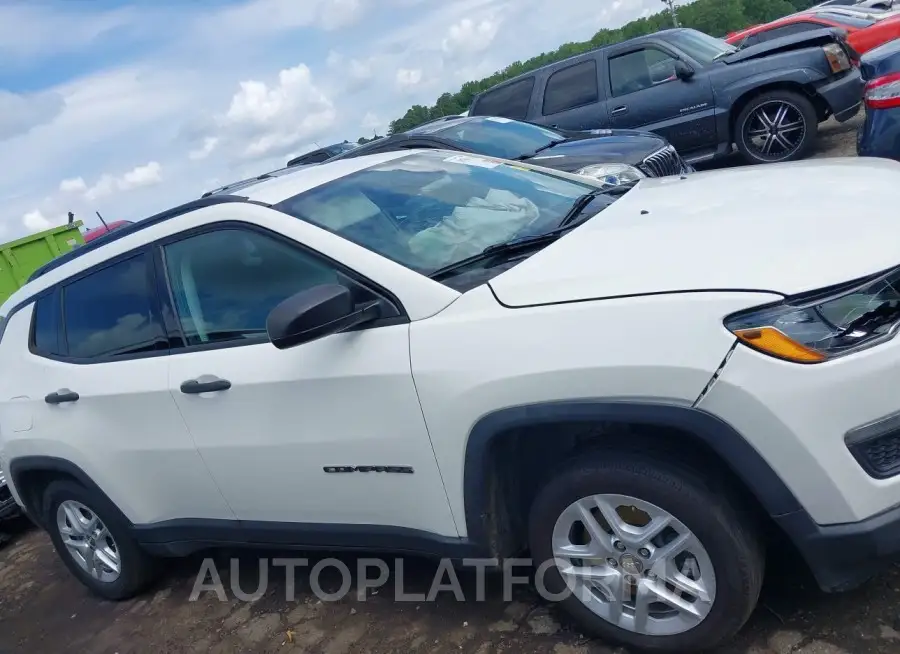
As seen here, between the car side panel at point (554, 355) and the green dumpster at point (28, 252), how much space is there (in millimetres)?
12607

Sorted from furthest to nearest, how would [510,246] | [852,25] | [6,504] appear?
[852,25] < [6,504] < [510,246]

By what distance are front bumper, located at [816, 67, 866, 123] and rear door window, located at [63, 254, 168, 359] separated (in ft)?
23.9

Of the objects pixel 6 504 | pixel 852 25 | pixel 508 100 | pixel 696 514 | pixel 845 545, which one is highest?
pixel 508 100

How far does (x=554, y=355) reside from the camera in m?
2.36

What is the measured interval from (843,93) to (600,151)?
3049 mm

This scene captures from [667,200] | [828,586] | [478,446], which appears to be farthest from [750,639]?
[667,200]

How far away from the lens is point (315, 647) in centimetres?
331

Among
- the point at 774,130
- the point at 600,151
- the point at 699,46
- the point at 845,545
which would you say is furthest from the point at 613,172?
the point at 845,545

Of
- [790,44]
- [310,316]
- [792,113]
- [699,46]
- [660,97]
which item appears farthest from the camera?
[699,46]

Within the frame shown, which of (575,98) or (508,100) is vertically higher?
(508,100)

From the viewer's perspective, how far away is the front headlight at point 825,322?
2121 mm

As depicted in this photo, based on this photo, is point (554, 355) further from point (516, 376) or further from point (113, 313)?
point (113, 313)

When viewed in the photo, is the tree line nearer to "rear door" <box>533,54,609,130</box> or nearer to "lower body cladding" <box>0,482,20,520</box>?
"rear door" <box>533,54,609,130</box>

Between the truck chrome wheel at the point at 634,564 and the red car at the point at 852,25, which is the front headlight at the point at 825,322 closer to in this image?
the truck chrome wheel at the point at 634,564
